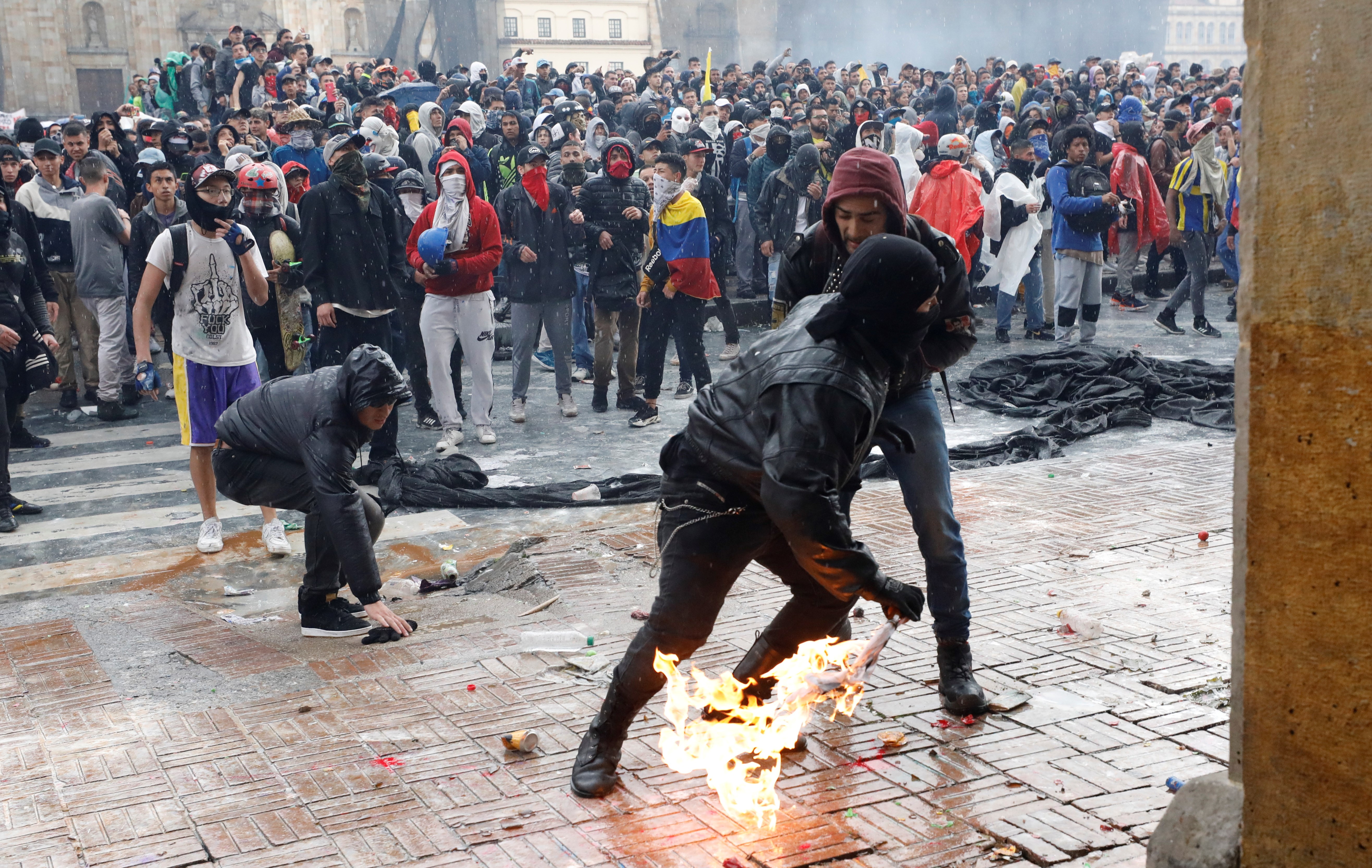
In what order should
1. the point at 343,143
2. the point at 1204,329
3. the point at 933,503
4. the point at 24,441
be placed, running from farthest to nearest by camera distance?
the point at 1204,329
the point at 24,441
the point at 343,143
the point at 933,503

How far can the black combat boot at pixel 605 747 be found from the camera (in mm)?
3965

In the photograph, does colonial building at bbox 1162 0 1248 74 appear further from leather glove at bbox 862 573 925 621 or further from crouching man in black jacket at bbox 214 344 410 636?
leather glove at bbox 862 573 925 621

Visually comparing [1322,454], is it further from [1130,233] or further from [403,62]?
[403,62]

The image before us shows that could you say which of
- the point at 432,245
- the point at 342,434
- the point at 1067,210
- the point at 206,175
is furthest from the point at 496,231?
the point at 1067,210

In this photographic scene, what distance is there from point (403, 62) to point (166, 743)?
53.0 m

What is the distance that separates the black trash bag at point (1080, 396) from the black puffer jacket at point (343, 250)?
160 inches

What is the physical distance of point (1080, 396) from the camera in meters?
10.1

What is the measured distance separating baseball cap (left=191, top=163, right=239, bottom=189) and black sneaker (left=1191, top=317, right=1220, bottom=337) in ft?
32.9

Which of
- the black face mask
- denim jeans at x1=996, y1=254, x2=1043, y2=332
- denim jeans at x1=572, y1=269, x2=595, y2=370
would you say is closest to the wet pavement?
denim jeans at x1=572, y1=269, x2=595, y2=370

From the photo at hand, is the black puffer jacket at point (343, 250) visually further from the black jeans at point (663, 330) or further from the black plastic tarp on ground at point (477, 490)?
the black jeans at point (663, 330)

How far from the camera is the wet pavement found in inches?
147

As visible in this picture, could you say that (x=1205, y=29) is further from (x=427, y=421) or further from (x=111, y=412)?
(x=111, y=412)

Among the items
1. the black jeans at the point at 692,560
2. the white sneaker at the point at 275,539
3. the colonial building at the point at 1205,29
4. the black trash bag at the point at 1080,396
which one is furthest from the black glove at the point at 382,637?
the colonial building at the point at 1205,29

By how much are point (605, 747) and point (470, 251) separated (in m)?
5.64
